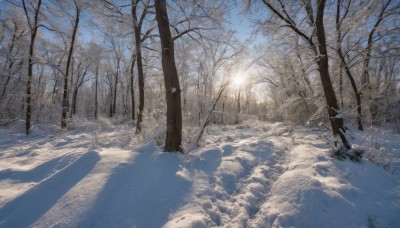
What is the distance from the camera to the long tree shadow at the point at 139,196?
2826 mm

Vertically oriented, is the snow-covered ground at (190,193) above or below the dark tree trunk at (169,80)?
below

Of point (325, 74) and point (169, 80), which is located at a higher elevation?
point (325, 74)

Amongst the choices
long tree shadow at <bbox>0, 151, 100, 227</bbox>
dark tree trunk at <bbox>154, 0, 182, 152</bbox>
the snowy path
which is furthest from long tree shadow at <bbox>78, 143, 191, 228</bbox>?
dark tree trunk at <bbox>154, 0, 182, 152</bbox>

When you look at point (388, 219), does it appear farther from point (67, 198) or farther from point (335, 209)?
point (67, 198)

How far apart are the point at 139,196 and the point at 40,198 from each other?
1.46 m

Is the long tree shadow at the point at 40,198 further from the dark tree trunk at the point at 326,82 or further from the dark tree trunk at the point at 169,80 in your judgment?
the dark tree trunk at the point at 326,82

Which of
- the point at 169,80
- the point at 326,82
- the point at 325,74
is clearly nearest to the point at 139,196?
the point at 169,80

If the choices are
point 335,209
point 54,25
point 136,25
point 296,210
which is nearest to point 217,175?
point 296,210

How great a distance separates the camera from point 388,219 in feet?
9.95

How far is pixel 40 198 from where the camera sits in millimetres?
3107

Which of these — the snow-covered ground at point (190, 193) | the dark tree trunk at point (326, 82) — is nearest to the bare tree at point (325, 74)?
the dark tree trunk at point (326, 82)

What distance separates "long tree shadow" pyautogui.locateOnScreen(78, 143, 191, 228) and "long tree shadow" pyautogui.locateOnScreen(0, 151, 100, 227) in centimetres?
60

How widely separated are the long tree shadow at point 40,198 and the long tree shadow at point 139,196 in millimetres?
604

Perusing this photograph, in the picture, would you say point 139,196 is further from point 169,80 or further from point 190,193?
point 169,80
